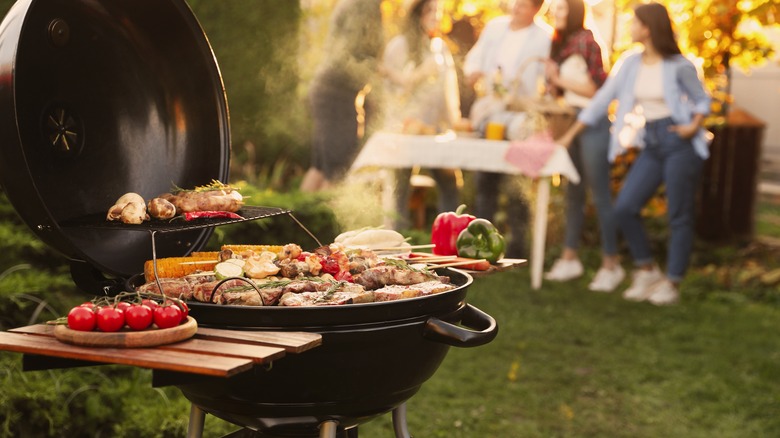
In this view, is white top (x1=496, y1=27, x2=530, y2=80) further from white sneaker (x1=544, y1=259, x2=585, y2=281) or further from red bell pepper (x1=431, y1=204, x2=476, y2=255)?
red bell pepper (x1=431, y1=204, x2=476, y2=255)

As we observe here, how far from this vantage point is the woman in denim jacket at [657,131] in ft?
23.4

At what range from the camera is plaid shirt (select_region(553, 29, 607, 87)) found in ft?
25.6

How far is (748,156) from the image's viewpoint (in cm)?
924

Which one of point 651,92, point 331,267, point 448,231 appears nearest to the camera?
point 331,267

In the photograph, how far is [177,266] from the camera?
275cm

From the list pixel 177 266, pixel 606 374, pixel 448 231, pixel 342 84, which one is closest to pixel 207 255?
pixel 177 266

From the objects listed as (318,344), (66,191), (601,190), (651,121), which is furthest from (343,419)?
(601,190)

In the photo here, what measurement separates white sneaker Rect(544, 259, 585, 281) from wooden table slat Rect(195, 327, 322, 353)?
6198 millimetres

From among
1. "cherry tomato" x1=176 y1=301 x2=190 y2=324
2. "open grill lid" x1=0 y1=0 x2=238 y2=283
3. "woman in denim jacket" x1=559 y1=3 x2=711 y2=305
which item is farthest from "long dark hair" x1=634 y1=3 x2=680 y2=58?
"cherry tomato" x1=176 y1=301 x2=190 y2=324

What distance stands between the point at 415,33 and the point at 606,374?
3.45 meters

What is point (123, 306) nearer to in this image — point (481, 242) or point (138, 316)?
point (138, 316)

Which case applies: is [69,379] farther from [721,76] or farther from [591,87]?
[721,76]

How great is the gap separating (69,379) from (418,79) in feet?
15.2

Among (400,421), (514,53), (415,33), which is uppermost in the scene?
(415,33)
